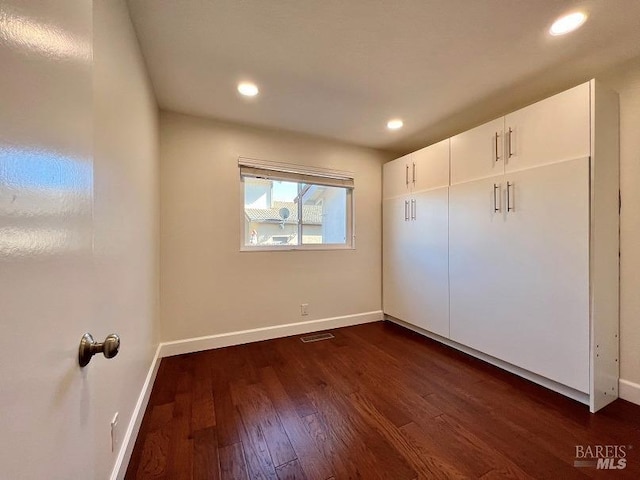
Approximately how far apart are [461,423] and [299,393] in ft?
3.42

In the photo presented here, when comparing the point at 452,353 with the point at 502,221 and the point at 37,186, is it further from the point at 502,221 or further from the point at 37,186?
the point at 37,186

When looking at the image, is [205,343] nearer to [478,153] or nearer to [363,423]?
[363,423]

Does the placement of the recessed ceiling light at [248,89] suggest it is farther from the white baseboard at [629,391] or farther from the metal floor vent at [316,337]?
the white baseboard at [629,391]

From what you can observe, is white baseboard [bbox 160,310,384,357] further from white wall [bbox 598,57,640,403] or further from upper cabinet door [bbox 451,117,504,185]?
white wall [bbox 598,57,640,403]

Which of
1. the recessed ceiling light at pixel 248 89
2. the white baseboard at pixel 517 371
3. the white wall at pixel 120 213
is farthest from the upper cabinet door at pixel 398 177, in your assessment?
the white wall at pixel 120 213

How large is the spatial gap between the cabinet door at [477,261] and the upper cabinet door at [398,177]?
2.05 feet

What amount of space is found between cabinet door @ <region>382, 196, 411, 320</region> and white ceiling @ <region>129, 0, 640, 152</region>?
1134mm

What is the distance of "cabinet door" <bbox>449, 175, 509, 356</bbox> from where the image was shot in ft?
7.06

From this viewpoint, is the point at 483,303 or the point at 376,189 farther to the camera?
the point at 376,189

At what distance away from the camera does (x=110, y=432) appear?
1.08 metres

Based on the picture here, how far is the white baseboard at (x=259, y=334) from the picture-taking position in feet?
8.11

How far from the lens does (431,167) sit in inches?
109

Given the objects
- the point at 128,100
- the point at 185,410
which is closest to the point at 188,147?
the point at 128,100

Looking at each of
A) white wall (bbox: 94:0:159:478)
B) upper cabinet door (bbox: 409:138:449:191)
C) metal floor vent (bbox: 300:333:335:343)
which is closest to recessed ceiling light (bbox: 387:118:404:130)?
upper cabinet door (bbox: 409:138:449:191)
